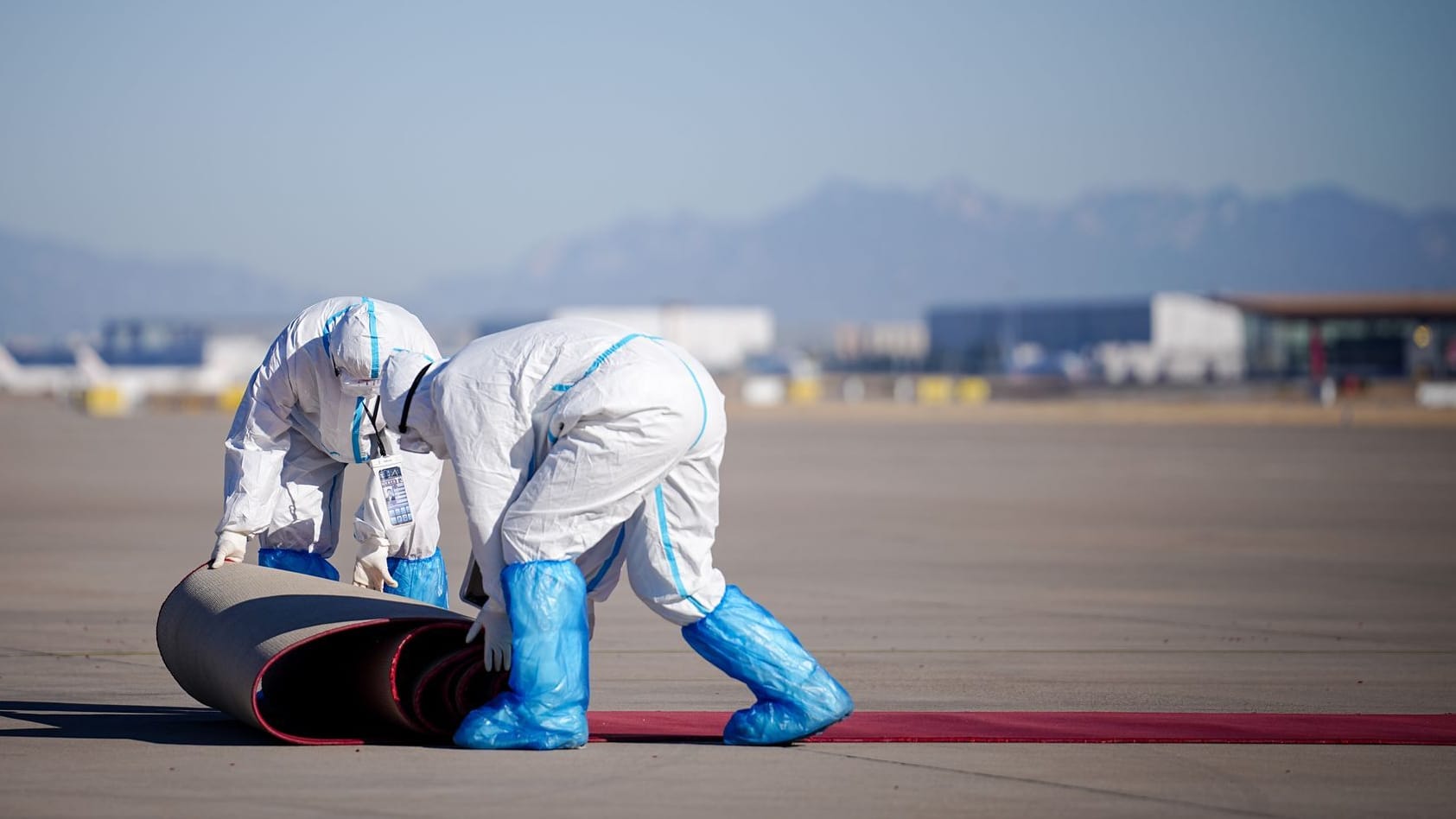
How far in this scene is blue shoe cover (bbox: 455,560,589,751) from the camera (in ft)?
21.1

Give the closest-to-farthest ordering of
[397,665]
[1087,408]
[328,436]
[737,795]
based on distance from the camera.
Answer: [737,795], [397,665], [328,436], [1087,408]

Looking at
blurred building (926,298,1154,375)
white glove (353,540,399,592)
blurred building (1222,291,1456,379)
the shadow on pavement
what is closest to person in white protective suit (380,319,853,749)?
the shadow on pavement

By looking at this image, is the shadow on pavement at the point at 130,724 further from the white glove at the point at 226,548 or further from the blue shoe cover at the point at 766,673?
the blue shoe cover at the point at 766,673

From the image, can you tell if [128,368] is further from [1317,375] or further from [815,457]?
[815,457]

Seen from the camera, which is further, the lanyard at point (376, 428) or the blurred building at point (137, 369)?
the blurred building at point (137, 369)

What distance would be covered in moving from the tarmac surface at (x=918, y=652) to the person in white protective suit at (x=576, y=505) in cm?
22

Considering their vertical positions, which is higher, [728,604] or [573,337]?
[573,337]

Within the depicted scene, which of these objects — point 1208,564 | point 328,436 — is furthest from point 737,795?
point 1208,564

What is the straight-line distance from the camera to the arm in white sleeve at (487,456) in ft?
21.2

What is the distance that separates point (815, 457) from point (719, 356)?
103253 mm

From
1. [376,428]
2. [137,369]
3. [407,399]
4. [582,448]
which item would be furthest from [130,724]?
[137,369]

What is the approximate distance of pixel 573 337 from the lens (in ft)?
21.7

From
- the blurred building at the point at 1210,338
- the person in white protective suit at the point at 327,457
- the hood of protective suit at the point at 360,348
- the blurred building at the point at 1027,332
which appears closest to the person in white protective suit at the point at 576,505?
the hood of protective suit at the point at 360,348

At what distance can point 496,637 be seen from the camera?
262 inches
